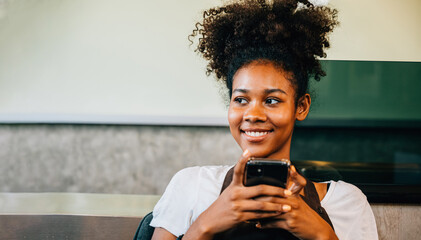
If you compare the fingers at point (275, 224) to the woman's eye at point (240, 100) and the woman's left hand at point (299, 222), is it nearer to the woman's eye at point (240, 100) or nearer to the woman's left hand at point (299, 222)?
the woman's left hand at point (299, 222)

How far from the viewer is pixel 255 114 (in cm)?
98

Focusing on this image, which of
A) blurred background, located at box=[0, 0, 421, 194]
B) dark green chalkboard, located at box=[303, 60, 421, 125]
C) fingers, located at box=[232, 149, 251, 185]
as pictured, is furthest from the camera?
blurred background, located at box=[0, 0, 421, 194]

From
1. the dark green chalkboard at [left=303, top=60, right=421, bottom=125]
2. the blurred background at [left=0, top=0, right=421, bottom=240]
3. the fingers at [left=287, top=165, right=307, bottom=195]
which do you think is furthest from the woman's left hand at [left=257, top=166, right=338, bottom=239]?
the blurred background at [left=0, top=0, right=421, bottom=240]

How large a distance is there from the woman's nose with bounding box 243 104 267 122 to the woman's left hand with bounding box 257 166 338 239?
19 cm

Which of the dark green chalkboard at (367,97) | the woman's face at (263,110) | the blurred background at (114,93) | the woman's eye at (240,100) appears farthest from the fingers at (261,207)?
the blurred background at (114,93)

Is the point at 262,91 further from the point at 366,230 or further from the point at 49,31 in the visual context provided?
the point at 49,31

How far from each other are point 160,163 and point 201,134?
0.95 feet

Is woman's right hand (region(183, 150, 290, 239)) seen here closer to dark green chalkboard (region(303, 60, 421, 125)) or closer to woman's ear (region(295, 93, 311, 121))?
woman's ear (region(295, 93, 311, 121))

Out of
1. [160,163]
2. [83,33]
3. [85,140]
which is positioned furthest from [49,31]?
[160,163]

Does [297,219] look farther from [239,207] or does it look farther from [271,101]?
[271,101]

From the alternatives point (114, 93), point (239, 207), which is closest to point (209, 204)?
point (239, 207)

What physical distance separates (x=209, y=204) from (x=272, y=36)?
0.51 meters

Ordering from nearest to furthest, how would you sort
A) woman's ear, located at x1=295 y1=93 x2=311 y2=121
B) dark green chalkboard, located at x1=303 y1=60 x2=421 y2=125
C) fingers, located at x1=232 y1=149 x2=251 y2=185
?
fingers, located at x1=232 y1=149 x2=251 y2=185
woman's ear, located at x1=295 y1=93 x2=311 y2=121
dark green chalkboard, located at x1=303 y1=60 x2=421 y2=125

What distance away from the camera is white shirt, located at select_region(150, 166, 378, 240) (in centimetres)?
103
